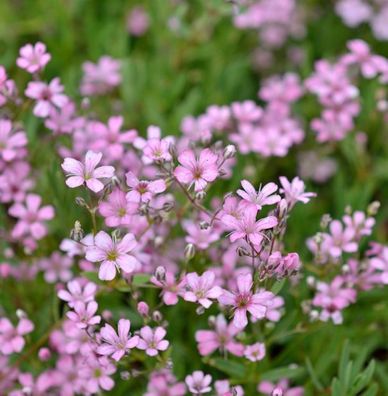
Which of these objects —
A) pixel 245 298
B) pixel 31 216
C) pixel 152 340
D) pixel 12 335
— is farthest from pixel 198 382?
pixel 31 216

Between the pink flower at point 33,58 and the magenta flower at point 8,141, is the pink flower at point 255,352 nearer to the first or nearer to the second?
the magenta flower at point 8,141

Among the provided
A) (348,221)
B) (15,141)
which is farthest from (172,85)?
(348,221)

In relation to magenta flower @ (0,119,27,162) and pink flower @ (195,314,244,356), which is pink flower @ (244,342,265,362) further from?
magenta flower @ (0,119,27,162)

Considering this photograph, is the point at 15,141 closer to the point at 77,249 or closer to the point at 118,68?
the point at 77,249

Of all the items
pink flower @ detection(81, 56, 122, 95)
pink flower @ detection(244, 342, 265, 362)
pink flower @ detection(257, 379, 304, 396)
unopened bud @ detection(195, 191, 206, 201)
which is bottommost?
pink flower @ detection(257, 379, 304, 396)

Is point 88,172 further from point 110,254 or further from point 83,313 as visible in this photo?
point 83,313

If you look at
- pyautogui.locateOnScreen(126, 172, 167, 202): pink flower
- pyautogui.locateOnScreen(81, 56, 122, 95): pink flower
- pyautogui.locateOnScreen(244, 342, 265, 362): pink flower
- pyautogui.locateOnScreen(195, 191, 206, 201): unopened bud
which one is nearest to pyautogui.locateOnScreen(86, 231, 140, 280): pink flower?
pyautogui.locateOnScreen(126, 172, 167, 202): pink flower
